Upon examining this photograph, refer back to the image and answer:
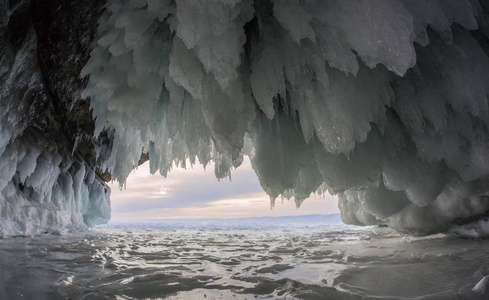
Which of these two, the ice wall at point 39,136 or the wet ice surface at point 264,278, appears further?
the ice wall at point 39,136

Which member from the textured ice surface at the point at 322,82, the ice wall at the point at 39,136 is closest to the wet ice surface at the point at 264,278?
the textured ice surface at the point at 322,82

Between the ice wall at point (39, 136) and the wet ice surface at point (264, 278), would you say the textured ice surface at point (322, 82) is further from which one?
the wet ice surface at point (264, 278)

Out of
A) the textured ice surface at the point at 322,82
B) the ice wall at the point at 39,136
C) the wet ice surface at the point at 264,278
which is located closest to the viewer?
the wet ice surface at the point at 264,278

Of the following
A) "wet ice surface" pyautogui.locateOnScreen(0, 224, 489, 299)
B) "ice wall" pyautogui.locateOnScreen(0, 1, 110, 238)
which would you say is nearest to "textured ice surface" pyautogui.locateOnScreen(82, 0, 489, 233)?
"ice wall" pyautogui.locateOnScreen(0, 1, 110, 238)

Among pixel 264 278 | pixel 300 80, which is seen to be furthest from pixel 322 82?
pixel 264 278

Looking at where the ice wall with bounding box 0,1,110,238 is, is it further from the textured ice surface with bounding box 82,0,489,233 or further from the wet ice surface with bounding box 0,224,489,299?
the wet ice surface with bounding box 0,224,489,299

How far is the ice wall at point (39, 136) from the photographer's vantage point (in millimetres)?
3260

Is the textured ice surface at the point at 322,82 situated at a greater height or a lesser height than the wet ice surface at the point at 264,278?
greater

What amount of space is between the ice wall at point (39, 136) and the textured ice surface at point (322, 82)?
75 centimetres

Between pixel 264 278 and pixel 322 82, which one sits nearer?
pixel 264 278

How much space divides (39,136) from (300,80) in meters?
6.91

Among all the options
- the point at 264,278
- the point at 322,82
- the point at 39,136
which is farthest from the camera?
the point at 39,136

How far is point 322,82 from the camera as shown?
Answer: 2365 millimetres

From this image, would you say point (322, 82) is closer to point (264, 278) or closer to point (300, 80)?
point (300, 80)
